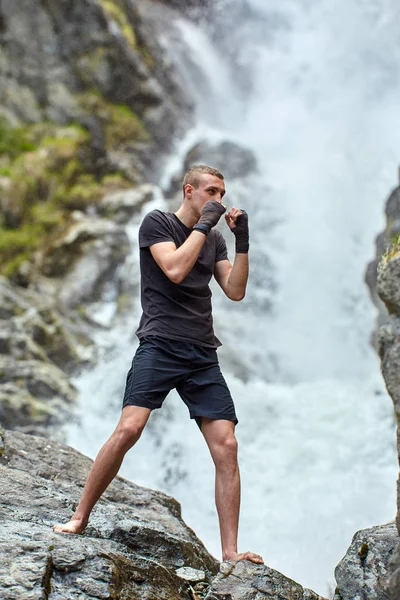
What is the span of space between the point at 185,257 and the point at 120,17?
2134cm

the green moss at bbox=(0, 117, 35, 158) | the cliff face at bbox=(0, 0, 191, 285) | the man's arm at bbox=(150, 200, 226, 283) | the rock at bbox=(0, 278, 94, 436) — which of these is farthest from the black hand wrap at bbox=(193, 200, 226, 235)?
the green moss at bbox=(0, 117, 35, 158)

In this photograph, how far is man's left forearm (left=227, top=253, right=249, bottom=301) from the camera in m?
4.01

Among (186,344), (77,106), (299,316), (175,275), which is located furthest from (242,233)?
(77,106)

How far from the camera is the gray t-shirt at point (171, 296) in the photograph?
3840mm

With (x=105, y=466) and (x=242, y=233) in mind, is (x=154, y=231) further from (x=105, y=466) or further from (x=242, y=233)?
(x=105, y=466)

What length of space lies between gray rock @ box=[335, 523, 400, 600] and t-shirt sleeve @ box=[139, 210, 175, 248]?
7.05 feet

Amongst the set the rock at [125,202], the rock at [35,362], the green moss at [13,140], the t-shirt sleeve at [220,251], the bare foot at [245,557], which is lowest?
the bare foot at [245,557]

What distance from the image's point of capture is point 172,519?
4.64 meters

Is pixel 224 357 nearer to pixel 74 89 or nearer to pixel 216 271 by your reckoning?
pixel 216 271

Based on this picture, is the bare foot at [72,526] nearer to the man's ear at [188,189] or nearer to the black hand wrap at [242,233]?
the black hand wrap at [242,233]

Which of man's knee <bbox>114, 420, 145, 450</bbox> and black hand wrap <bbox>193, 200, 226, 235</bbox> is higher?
black hand wrap <bbox>193, 200, 226, 235</bbox>

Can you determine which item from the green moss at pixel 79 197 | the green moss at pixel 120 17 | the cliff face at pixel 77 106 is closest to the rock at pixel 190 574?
the cliff face at pixel 77 106

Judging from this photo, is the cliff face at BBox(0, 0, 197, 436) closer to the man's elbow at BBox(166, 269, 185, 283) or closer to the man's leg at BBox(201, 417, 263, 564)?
the man's leg at BBox(201, 417, 263, 564)

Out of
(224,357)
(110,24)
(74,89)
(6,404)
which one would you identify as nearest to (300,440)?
(224,357)
